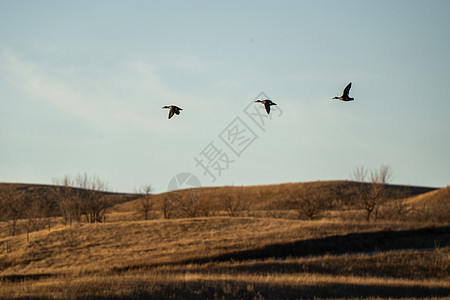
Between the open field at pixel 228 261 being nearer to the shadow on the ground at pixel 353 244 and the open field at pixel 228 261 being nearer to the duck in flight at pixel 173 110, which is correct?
the shadow on the ground at pixel 353 244

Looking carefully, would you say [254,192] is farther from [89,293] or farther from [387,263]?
[89,293]

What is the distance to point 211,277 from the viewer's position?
23766 mm

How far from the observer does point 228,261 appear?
3136cm

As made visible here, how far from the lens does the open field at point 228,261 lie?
20.9m

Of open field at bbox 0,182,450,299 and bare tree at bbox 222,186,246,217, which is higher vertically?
bare tree at bbox 222,186,246,217

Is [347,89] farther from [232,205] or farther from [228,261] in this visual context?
[232,205]

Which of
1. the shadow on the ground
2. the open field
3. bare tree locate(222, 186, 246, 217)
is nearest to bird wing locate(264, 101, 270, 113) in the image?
the open field

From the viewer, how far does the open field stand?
2091 cm

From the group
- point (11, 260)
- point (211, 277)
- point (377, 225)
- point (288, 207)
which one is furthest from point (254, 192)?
point (211, 277)

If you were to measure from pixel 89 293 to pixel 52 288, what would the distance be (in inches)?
99.0

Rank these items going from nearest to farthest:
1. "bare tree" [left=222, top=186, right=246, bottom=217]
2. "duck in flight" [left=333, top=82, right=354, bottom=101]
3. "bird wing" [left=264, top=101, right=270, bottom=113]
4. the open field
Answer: "duck in flight" [left=333, top=82, right=354, bottom=101] → "bird wing" [left=264, top=101, right=270, bottom=113] → the open field → "bare tree" [left=222, top=186, right=246, bottom=217]

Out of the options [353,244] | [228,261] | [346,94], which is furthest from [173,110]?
[353,244]

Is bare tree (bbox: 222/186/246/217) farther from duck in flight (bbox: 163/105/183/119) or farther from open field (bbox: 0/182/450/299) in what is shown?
duck in flight (bbox: 163/105/183/119)

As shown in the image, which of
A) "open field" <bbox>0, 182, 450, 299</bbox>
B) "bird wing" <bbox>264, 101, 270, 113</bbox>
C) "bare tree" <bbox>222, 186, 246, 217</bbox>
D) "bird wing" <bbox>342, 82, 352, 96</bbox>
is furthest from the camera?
"bare tree" <bbox>222, 186, 246, 217</bbox>
